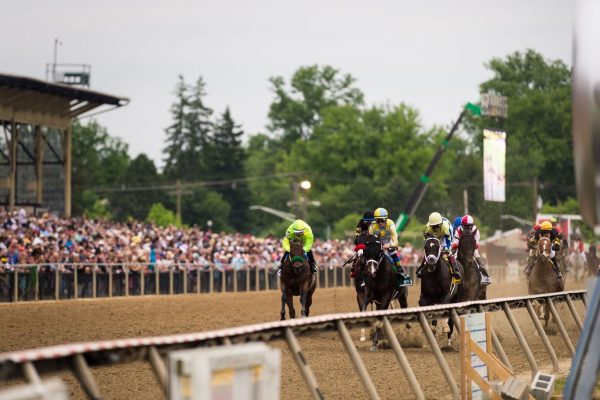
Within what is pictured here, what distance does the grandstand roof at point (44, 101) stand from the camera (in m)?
39.9

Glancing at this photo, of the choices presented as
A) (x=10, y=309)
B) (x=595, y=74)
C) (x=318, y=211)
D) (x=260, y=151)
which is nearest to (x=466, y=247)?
(x=10, y=309)

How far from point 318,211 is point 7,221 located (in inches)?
2546

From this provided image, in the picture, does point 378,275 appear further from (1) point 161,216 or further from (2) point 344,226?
(1) point 161,216

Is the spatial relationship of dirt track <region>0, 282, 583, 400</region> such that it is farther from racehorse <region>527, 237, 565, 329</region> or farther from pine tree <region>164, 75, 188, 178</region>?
pine tree <region>164, 75, 188, 178</region>

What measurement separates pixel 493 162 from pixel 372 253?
945 inches

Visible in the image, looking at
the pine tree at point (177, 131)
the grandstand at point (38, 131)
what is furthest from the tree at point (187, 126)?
the grandstand at point (38, 131)

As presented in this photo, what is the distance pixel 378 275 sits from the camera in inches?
693

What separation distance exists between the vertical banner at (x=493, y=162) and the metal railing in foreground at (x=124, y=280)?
6664mm

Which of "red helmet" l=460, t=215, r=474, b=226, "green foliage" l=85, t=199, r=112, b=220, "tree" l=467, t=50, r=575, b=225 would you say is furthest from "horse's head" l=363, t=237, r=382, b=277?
"green foliage" l=85, t=199, r=112, b=220

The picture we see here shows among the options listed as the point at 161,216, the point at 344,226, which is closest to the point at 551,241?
the point at 344,226

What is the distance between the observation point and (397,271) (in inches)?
703

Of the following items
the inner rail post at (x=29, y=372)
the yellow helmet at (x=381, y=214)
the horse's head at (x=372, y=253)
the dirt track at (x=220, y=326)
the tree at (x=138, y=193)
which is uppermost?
the tree at (x=138, y=193)

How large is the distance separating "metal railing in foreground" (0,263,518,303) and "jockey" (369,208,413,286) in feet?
17.2

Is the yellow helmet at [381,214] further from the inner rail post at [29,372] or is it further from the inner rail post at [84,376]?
the inner rail post at [29,372]
